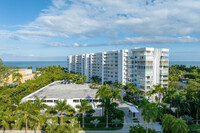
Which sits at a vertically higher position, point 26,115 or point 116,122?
point 26,115

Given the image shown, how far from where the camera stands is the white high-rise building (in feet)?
179

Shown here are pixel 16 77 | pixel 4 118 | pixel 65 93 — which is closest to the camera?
pixel 4 118

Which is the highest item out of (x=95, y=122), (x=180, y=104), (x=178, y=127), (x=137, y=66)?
(x=137, y=66)

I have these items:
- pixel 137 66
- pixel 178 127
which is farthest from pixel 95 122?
pixel 137 66

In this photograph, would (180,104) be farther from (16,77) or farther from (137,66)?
(16,77)

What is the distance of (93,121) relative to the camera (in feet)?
106

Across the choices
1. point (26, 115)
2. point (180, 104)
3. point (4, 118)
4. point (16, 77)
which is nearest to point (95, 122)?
point (26, 115)

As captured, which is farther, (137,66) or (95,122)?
(137,66)

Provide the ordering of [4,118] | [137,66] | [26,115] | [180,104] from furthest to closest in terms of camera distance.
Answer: [137,66] → [180,104] → [4,118] → [26,115]

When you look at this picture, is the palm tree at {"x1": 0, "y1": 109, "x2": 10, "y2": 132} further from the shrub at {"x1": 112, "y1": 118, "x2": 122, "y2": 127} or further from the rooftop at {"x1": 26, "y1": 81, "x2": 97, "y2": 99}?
the shrub at {"x1": 112, "y1": 118, "x2": 122, "y2": 127}

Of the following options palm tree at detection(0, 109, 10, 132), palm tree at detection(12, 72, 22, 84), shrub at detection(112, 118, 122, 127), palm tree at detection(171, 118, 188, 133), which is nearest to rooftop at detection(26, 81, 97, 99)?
shrub at detection(112, 118, 122, 127)

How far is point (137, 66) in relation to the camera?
190ft

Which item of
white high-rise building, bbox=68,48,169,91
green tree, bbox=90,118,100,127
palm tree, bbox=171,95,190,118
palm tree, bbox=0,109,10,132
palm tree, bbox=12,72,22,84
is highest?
white high-rise building, bbox=68,48,169,91

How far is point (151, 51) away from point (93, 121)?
119 feet
